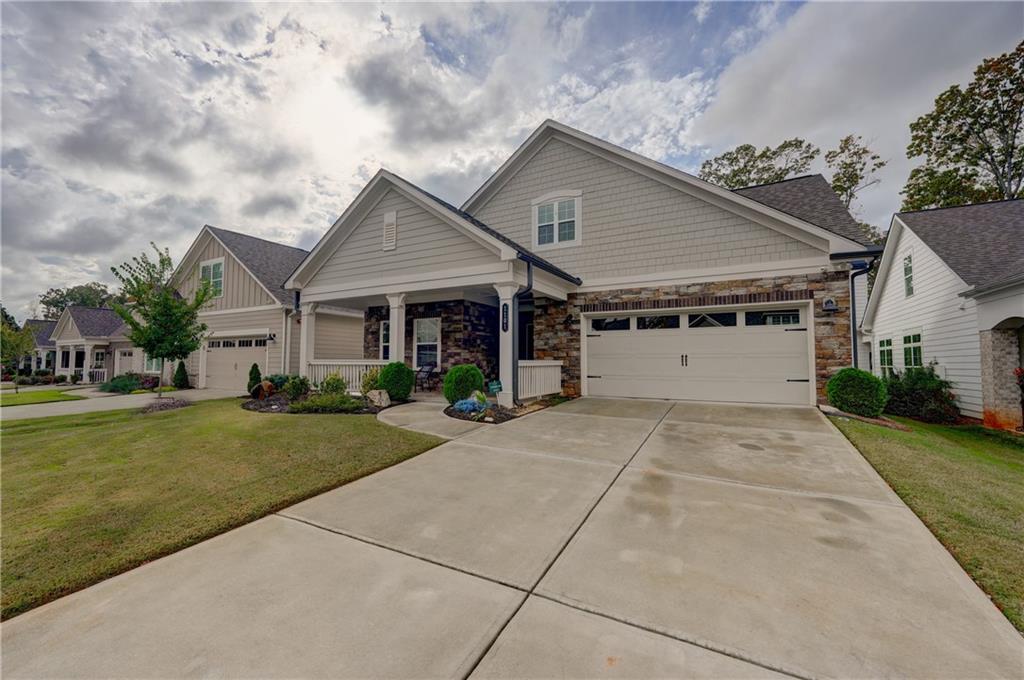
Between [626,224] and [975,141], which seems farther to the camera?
[975,141]

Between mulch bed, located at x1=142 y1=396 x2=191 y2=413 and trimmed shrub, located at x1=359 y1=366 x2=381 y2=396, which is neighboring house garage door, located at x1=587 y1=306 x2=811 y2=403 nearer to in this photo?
trimmed shrub, located at x1=359 y1=366 x2=381 y2=396

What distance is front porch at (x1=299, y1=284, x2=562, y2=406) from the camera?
32.7ft

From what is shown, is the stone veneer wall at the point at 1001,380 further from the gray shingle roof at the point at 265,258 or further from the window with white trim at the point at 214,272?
the window with white trim at the point at 214,272

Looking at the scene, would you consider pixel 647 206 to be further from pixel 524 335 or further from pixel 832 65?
pixel 832 65

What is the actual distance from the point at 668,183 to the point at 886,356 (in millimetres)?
12120

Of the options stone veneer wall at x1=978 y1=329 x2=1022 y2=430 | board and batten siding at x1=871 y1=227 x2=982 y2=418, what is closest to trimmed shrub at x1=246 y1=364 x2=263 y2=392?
stone veneer wall at x1=978 y1=329 x2=1022 y2=430

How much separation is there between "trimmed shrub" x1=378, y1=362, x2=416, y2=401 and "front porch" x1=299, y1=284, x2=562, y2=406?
17.9 inches

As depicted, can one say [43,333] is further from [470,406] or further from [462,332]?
[470,406]

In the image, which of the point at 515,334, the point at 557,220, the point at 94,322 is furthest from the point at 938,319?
the point at 94,322

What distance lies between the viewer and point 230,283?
15664mm

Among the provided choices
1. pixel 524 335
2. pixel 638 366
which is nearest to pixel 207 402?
pixel 524 335

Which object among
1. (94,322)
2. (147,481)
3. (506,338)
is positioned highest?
(94,322)

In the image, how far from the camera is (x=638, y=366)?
1013 cm

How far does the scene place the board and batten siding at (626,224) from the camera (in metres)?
9.15
